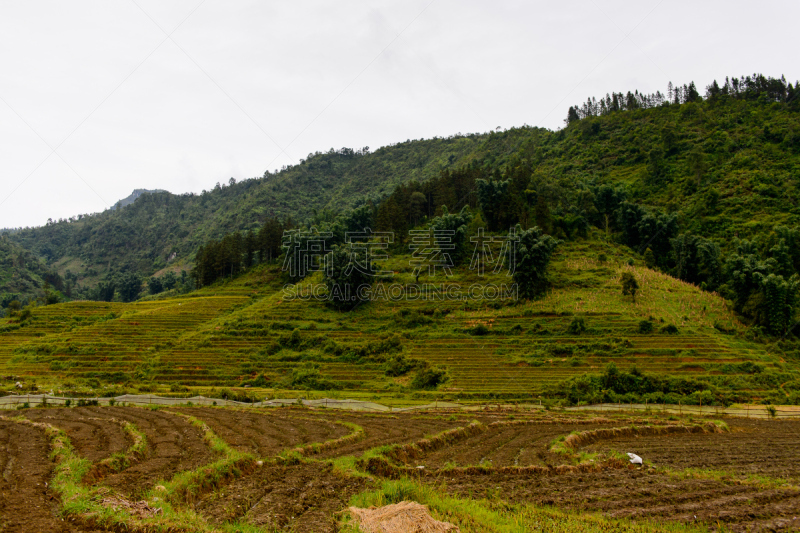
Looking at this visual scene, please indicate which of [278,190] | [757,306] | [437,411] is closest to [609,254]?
[757,306]

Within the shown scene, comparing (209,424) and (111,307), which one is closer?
(209,424)

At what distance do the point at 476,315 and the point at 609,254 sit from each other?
26022mm

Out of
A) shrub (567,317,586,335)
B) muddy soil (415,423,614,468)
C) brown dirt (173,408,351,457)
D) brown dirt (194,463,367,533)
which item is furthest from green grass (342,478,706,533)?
shrub (567,317,586,335)

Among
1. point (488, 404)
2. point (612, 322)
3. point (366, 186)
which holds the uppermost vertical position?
point (366, 186)

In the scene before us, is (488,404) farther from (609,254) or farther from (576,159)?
(576,159)

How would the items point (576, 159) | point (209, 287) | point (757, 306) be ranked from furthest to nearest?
1. point (576, 159)
2. point (209, 287)
3. point (757, 306)

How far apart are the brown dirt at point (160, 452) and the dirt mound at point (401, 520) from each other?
205 inches

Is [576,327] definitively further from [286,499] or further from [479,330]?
[286,499]

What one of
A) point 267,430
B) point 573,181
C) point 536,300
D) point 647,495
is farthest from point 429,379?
point 573,181

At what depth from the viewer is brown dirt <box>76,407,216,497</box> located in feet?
33.9

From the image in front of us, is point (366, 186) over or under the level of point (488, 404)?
over

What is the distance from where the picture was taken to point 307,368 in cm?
4259

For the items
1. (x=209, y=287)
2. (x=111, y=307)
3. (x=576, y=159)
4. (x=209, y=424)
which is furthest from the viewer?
(x=576, y=159)

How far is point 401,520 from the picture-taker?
760 centimetres
